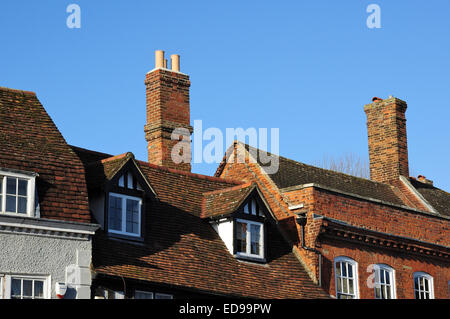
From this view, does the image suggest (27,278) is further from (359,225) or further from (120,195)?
(359,225)

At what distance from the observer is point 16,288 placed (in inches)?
857

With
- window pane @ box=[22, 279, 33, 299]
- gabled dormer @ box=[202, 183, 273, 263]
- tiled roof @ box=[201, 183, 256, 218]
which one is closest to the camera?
window pane @ box=[22, 279, 33, 299]

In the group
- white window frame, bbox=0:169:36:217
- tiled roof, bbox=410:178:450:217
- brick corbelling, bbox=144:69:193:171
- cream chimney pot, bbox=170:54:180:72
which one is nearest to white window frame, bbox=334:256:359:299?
brick corbelling, bbox=144:69:193:171

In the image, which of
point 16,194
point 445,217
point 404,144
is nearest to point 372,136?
point 404,144

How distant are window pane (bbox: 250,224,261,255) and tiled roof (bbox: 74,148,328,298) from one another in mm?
519

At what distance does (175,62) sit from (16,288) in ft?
39.4

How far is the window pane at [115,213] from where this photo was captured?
24.8 m

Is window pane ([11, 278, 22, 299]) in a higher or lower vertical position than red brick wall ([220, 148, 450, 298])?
lower

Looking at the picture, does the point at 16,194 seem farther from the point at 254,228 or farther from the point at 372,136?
the point at 372,136

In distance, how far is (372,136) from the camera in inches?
1471

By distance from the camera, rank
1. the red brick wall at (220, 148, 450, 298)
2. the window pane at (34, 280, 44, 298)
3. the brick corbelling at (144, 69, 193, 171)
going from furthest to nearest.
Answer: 1. the brick corbelling at (144, 69, 193, 171)
2. the red brick wall at (220, 148, 450, 298)
3. the window pane at (34, 280, 44, 298)

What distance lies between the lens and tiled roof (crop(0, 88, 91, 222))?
908 inches

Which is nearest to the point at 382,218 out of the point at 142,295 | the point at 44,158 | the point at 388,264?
the point at 388,264

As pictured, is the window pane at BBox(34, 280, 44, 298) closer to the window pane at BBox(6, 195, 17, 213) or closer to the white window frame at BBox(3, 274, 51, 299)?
the white window frame at BBox(3, 274, 51, 299)
